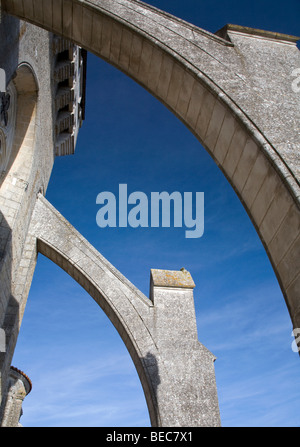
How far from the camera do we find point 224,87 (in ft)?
8.38

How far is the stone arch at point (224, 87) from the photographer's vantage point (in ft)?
6.96

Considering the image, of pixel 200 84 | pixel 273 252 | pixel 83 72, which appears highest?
pixel 83 72

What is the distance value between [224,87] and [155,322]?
15.6 ft

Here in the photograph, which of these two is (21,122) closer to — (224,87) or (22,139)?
(22,139)

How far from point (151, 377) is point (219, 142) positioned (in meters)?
4.45

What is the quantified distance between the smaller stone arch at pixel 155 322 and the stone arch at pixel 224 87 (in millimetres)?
4240

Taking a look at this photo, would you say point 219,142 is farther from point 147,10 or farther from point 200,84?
point 147,10

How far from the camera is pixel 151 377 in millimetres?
5648

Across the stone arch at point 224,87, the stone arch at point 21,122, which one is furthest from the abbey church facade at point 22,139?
the stone arch at point 224,87

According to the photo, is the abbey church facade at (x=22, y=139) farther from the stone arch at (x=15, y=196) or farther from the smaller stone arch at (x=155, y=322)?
the smaller stone arch at (x=155, y=322)

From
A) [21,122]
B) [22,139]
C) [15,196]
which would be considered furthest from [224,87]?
[21,122]

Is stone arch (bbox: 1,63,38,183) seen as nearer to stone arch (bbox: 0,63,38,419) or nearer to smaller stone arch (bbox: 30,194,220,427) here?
stone arch (bbox: 0,63,38,419)
